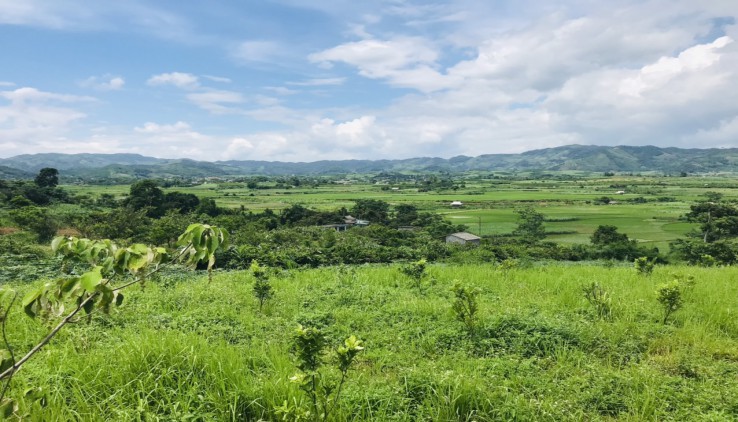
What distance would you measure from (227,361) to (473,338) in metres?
3.05

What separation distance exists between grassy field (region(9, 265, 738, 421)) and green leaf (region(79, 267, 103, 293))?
6.95ft

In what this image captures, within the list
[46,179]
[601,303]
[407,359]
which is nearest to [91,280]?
[407,359]

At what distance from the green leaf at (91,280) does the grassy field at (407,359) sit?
2118mm

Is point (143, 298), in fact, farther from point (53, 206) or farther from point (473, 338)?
point (53, 206)

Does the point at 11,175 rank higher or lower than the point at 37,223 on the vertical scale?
higher

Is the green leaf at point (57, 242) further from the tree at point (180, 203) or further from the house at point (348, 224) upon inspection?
the tree at point (180, 203)

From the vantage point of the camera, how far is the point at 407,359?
484cm

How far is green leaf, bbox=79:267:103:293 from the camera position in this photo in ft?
5.16

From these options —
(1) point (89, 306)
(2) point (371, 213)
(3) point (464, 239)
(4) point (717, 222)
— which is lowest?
(3) point (464, 239)

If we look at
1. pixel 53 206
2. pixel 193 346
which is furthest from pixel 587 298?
pixel 53 206

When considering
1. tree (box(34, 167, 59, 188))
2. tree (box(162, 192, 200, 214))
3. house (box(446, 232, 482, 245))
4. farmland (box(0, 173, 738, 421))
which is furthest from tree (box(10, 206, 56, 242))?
tree (box(34, 167, 59, 188))

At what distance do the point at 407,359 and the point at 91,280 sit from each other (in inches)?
152

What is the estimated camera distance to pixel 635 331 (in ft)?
18.4

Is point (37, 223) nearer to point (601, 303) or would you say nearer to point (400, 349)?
point (400, 349)
